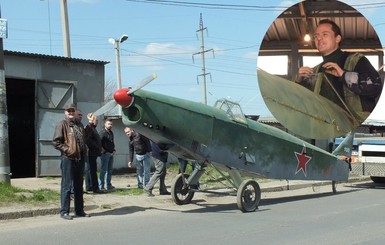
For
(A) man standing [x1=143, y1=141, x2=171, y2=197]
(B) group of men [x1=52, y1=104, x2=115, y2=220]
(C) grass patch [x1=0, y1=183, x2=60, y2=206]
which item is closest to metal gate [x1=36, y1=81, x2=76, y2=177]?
(C) grass patch [x1=0, y1=183, x2=60, y2=206]

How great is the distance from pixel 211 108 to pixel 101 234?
3443mm

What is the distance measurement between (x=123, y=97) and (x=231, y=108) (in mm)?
2591

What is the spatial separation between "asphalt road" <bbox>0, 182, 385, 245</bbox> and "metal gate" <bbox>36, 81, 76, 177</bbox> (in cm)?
533

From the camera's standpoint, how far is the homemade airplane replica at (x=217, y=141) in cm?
845

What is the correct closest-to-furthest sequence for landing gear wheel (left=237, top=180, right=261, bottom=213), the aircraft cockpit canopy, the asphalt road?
the asphalt road → landing gear wheel (left=237, top=180, right=261, bottom=213) → the aircraft cockpit canopy

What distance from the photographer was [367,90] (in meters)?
15.2

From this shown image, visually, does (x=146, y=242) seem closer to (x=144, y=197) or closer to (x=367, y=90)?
(x=144, y=197)

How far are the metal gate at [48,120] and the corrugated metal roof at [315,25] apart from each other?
22.3 ft

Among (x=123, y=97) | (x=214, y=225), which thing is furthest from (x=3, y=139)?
(x=214, y=225)

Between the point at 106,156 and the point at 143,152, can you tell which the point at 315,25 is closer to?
the point at 143,152

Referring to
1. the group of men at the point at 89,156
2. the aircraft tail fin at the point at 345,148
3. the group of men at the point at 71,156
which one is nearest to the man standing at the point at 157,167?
the group of men at the point at 89,156

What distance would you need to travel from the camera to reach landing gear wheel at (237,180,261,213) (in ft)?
30.7

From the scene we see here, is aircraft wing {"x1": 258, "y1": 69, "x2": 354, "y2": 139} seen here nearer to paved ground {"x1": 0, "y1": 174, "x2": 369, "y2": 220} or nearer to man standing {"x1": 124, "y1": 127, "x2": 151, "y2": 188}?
paved ground {"x1": 0, "y1": 174, "x2": 369, "y2": 220}

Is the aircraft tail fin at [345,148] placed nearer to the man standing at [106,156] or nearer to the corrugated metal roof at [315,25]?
the corrugated metal roof at [315,25]
